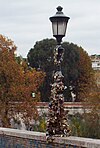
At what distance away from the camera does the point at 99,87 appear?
174 ft

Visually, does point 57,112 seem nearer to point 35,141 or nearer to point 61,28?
point 35,141

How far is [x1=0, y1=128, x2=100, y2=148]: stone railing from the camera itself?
40.6ft

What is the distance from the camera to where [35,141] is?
1518cm

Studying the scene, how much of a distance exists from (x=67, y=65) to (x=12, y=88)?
31.1m

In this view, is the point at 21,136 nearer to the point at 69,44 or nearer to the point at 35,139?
the point at 35,139

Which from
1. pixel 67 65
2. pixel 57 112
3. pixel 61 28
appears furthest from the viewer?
pixel 67 65

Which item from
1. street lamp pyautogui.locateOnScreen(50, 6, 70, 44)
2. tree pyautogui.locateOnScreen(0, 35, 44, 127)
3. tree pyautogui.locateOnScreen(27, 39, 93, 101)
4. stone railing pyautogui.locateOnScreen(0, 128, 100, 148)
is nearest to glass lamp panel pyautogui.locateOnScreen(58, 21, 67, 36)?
street lamp pyautogui.locateOnScreen(50, 6, 70, 44)

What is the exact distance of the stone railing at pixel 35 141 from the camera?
12378 mm

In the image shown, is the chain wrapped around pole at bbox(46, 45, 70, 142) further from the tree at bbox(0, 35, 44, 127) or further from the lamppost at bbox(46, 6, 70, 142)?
the tree at bbox(0, 35, 44, 127)

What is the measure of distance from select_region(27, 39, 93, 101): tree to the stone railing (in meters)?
52.4

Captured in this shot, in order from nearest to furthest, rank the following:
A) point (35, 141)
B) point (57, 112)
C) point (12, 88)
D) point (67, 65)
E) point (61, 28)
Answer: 1. point (61, 28)
2. point (57, 112)
3. point (35, 141)
4. point (12, 88)
5. point (67, 65)

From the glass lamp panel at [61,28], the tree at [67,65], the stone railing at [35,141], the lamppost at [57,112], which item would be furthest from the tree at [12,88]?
the glass lamp panel at [61,28]

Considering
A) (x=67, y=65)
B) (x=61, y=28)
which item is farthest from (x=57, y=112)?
(x=67, y=65)

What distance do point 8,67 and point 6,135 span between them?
24.1m
